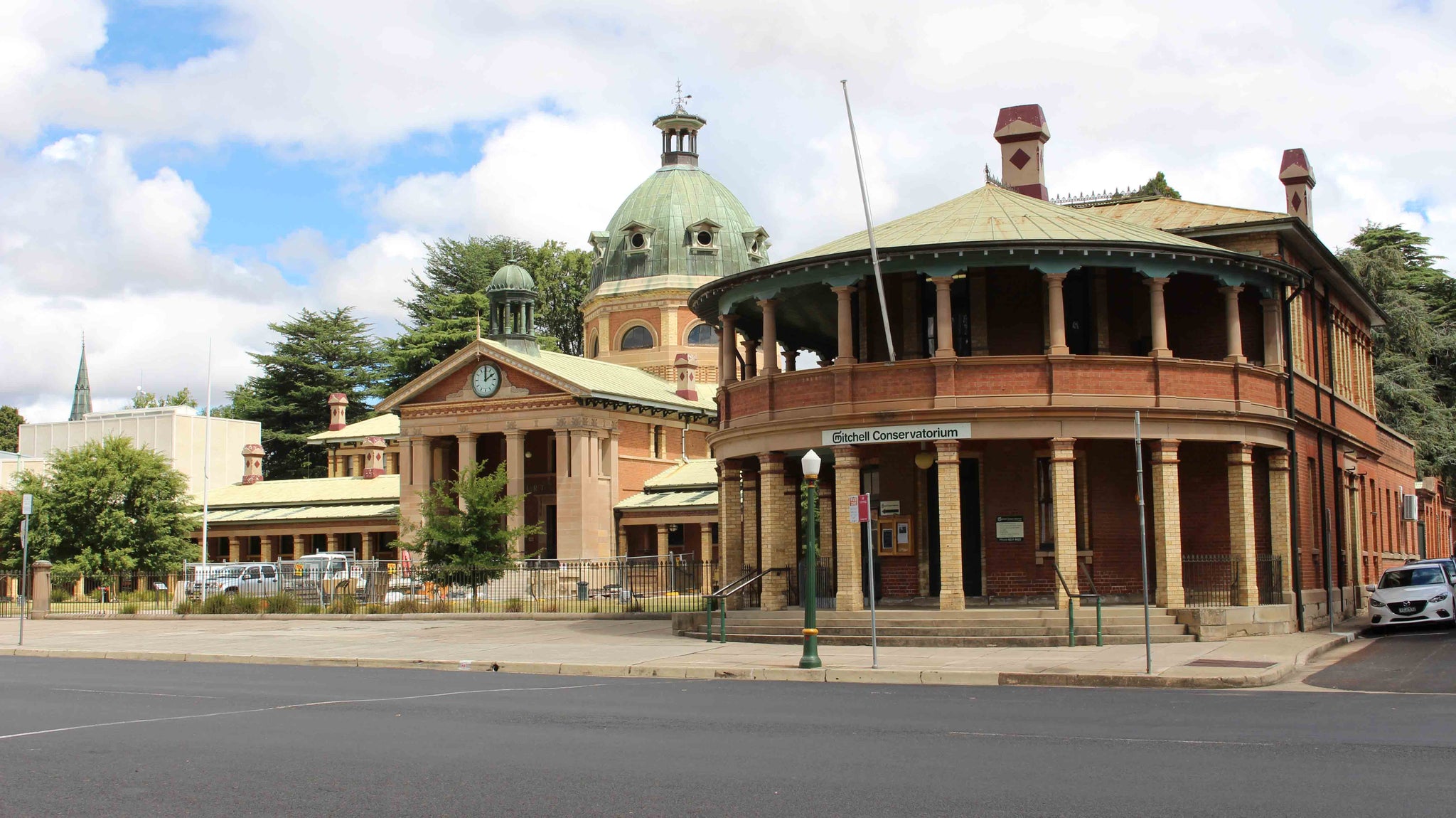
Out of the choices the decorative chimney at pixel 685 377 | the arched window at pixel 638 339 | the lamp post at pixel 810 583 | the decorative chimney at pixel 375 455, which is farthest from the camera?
the decorative chimney at pixel 375 455

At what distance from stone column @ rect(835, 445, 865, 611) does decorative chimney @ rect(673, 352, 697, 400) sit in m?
38.2

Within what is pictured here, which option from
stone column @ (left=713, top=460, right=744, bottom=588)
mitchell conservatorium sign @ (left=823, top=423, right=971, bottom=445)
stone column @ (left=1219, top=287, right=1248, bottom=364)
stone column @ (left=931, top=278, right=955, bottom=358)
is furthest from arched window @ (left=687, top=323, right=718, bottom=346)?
stone column @ (left=931, top=278, right=955, bottom=358)

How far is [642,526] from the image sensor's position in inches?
2349

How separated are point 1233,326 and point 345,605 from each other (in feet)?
78.2

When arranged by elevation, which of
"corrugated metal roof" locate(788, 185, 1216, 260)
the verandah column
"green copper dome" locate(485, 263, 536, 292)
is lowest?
the verandah column

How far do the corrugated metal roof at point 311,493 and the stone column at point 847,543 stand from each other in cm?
4466

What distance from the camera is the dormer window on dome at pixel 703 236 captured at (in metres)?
71.3

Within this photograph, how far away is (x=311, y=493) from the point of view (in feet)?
229

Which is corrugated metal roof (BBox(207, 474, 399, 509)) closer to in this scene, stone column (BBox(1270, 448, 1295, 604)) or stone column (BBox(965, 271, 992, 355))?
stone column (BBox(965, 271, 992, 355))

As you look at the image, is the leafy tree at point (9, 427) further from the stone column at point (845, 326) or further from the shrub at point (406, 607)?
the stone column at point (845, 326)

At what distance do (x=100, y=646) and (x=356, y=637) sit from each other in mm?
4985

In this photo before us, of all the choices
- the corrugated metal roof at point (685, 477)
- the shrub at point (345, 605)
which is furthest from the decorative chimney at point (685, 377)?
the shrub at point (345, 605)

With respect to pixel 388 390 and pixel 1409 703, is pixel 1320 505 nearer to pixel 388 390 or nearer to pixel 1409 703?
pixel 1409 703

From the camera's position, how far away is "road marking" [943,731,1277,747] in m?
11.8
